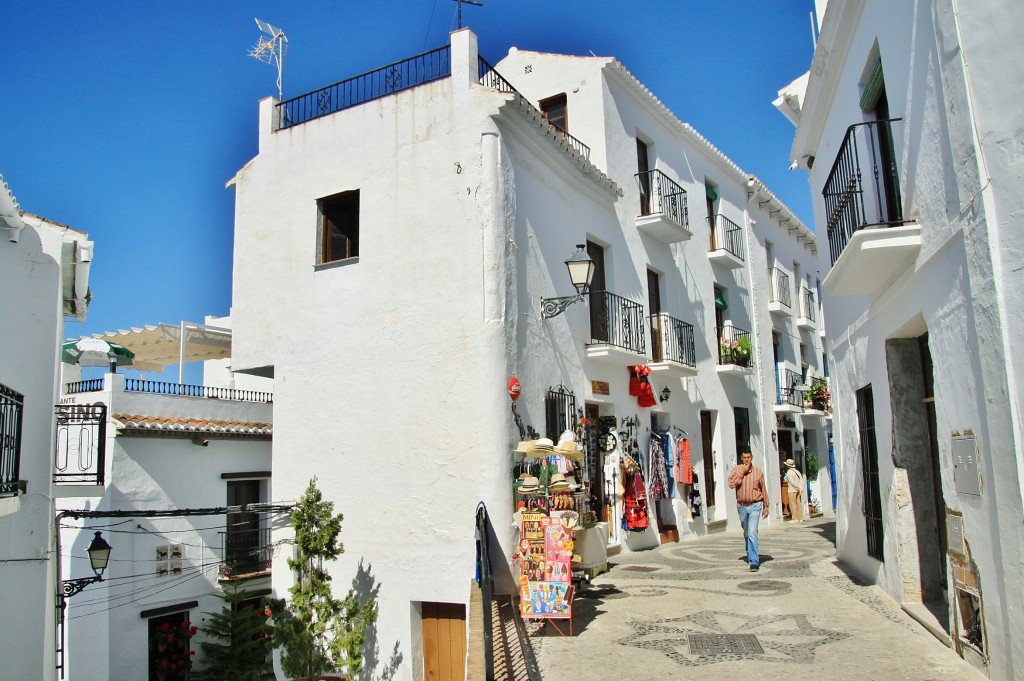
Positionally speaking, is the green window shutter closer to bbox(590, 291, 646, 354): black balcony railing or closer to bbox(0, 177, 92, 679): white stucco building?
bbox(590, 291, 646, 354): black balcony railing

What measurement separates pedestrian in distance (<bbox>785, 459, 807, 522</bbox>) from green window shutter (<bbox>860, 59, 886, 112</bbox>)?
41.2 ft

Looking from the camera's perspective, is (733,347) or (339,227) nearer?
(339,227)

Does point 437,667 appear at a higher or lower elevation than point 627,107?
lower

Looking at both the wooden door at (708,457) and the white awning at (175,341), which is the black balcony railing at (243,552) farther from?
the wooden door at (708,457)

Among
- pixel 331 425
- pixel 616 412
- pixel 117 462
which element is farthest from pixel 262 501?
pixel 616 412

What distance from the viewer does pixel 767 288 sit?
21531 mm

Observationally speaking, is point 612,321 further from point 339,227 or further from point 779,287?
point 779,287

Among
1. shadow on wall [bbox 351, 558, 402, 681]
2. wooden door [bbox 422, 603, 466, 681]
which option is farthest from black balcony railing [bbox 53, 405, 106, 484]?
wooden door [bbox 422, 603, 466, 681]

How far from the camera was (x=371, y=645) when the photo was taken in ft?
35.3

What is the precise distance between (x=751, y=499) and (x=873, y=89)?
5.44m

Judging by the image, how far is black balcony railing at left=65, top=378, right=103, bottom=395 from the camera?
569 inches

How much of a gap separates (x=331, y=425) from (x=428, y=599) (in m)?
3.13

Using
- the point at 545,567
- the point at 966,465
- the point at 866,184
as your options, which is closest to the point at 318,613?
the point at 545,567

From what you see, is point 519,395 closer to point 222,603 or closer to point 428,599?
point 428,599
